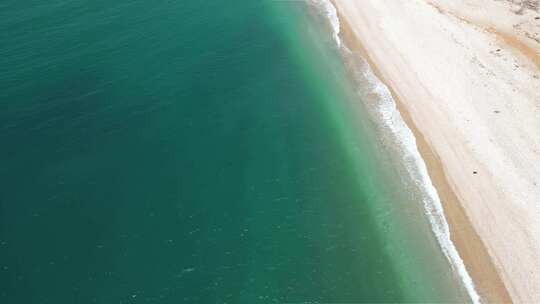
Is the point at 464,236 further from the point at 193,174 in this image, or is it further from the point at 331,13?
the point at 331,13

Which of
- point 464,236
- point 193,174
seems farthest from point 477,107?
point 193,174

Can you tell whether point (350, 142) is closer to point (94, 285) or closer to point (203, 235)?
point (203, 235)

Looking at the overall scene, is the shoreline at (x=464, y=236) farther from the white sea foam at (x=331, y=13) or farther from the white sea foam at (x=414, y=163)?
the white sea foam at (x=331, y=13)

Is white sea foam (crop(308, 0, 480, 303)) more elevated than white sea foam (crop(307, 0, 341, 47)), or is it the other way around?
white sea foam (crop(307, 0, 341, 47))

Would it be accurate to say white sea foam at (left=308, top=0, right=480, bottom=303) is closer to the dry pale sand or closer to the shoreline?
the shoreline

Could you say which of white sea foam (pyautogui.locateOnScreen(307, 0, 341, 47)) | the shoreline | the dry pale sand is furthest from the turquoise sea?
the dry pale sand

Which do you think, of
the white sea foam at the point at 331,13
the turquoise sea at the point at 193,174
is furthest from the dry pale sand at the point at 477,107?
the turquoise sea at the point at 193,174
